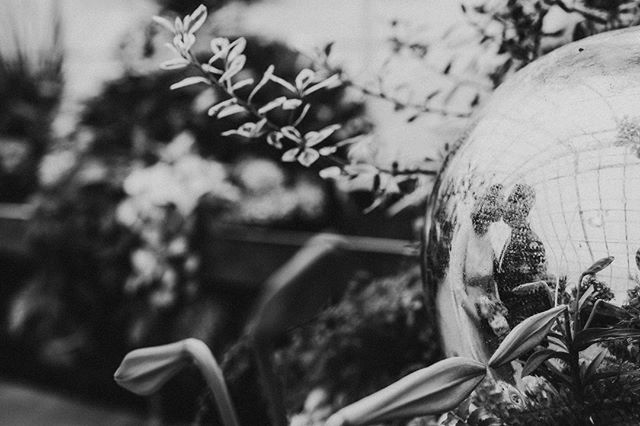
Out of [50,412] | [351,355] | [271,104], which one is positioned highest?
[271,104]

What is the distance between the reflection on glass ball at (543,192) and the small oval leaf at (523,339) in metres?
0.09

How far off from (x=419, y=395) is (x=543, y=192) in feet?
1.02

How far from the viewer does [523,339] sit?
0.76 meters

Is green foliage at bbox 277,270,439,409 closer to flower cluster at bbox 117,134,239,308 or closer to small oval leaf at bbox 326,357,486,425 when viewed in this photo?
small oval leaf at bbox 326,357,486,425

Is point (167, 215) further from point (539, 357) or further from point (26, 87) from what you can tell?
point (539, 357)

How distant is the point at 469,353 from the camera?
37.6 inches

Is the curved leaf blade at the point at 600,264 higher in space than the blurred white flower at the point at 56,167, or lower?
higher

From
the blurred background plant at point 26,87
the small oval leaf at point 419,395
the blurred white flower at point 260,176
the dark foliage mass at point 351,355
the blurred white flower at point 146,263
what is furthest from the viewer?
the blurred background plant at point 26,87

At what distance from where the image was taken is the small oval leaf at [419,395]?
2.12 feet

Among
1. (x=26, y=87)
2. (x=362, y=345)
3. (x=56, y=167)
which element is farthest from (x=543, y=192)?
(x=26, y=87)

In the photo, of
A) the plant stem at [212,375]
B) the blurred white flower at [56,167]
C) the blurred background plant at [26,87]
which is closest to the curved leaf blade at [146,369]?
the plant stem at [212,375]

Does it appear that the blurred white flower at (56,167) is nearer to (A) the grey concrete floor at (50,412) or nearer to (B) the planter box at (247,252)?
(B) the planter box at (247,252)

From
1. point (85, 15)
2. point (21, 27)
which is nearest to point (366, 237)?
point (85, 15)

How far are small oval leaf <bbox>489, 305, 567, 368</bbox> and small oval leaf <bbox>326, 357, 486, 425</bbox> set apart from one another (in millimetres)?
35
